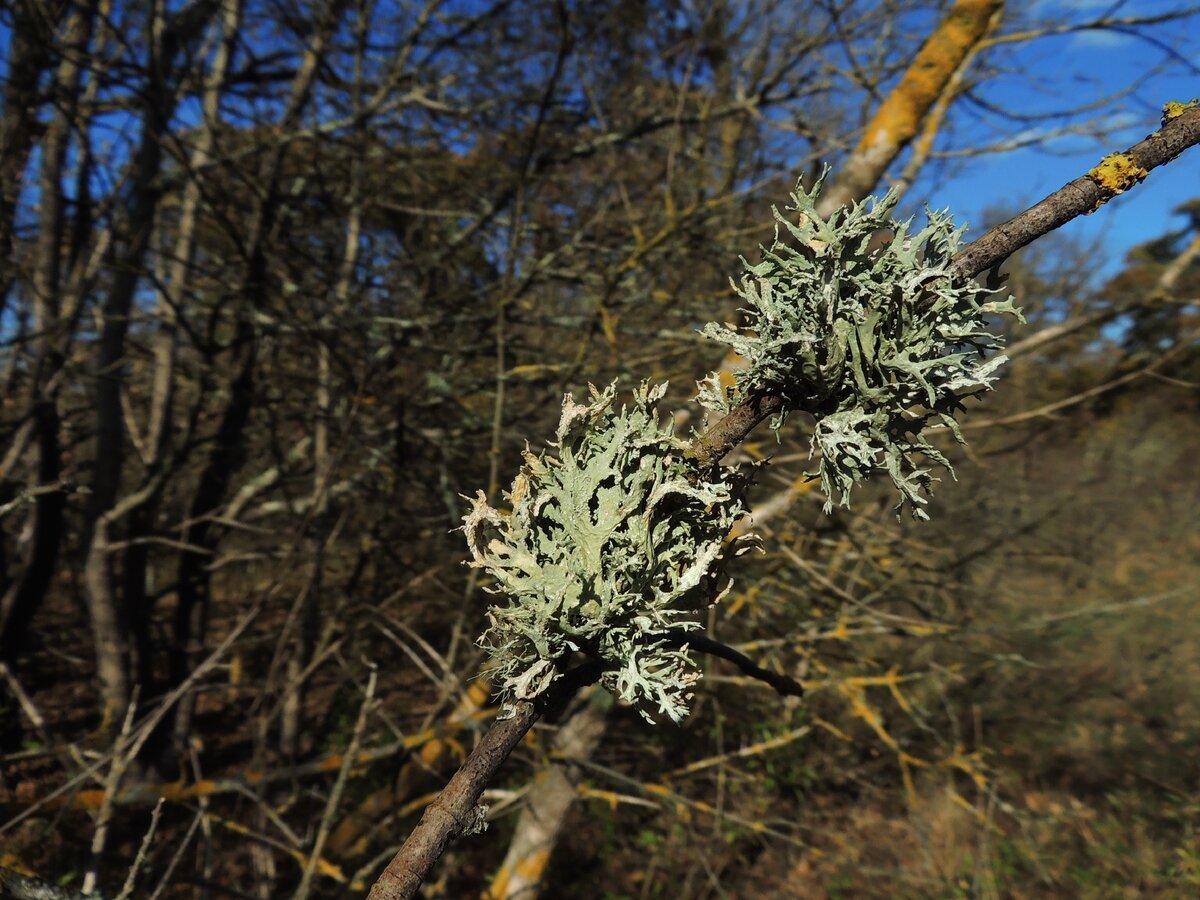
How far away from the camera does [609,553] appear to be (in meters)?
0.66

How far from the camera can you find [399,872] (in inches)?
21.3

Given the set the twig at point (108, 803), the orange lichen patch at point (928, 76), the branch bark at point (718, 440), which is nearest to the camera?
the branch bark at point (718, 440)

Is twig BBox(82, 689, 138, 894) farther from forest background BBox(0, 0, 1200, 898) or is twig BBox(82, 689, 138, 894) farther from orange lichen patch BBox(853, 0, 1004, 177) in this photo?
orange lichen patch BBox(853, 0, 1004, 177)

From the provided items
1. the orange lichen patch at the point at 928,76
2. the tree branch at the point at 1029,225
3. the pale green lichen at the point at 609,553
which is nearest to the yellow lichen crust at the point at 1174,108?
the tree branch at the point at 1029,225

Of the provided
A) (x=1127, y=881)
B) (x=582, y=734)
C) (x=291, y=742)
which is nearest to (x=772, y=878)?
(x=1127, y=881)

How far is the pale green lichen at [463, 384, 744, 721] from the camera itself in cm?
64

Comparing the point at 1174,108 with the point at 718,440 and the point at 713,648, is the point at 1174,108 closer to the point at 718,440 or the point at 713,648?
the point at 718,440

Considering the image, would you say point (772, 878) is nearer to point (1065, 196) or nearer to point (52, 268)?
point (1065, 196)

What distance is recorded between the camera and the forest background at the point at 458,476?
3.05 m

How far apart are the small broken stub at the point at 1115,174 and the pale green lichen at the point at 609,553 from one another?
0.42 m

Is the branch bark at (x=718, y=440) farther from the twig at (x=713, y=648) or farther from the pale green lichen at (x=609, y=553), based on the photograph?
the twig at (x=713, y=648)

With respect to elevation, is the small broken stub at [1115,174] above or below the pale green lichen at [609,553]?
above

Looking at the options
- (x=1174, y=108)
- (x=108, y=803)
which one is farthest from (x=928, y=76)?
(x=108, y=803)

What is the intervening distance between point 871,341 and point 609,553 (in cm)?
32
